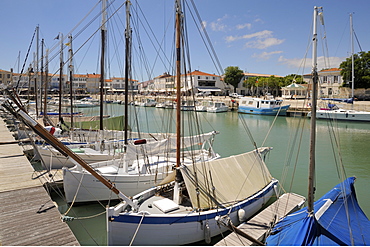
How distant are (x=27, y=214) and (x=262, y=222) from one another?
341 inches

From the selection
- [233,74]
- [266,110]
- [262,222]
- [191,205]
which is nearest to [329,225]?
[262,222]

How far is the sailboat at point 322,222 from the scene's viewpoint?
7414 mm

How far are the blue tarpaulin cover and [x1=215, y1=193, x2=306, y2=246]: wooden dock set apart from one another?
1.94 ft

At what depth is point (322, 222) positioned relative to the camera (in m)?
8.06

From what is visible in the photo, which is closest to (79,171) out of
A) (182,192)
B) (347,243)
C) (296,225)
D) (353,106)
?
(182,192)

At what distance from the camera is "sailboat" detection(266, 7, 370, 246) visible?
292 inches

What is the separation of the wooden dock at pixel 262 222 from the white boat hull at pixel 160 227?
0.66 m

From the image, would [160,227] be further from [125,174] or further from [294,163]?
[294,163]

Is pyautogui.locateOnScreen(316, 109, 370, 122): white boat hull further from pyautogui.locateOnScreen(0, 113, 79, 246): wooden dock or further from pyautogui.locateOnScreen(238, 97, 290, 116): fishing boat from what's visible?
pyautogui.locateOnScreen(0, 113, 79, 246): wooden dock

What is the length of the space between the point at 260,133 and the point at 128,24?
2621 cm

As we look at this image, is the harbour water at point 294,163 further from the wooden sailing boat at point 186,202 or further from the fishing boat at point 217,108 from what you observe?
the fishing boat at point 217,108

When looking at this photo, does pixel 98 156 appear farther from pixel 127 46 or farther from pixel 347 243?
pixel 347 243

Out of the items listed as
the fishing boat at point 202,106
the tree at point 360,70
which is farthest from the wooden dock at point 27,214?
the tree at point 360,70

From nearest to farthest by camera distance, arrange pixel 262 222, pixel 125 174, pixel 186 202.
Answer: pixel 262 222 → pixel 186 202 → pixel 125 174
